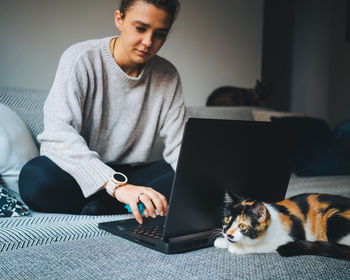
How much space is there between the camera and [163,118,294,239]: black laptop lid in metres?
0.75

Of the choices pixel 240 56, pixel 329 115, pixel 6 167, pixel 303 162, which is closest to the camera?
pixel 6 167

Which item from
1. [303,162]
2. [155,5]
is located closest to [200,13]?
[303,162]

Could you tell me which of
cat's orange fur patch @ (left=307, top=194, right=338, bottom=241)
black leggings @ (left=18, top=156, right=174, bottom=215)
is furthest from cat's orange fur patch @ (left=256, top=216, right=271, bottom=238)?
black leggings @ (left=18, top=156, right=174, bottom=215)

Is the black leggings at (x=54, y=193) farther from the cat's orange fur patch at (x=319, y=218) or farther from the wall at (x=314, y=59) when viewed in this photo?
the wall at (x=314, y=59)

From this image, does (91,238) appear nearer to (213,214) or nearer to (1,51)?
(213,214)

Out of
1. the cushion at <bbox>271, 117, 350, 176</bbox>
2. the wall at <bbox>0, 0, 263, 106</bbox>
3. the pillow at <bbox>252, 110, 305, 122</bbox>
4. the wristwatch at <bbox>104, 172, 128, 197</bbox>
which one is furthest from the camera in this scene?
the pillow at <bbox>252, 110, 305, 122</bbox>

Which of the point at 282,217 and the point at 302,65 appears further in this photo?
the point at 302,65

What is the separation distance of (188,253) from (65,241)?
0.32 metres

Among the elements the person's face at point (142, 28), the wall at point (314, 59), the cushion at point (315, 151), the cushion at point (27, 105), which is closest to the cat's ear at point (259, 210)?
the person's face at point (142, 28)

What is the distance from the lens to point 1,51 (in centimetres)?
193

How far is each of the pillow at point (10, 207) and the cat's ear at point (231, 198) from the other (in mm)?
641

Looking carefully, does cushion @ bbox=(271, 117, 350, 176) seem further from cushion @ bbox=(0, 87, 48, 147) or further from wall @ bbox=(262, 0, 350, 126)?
wall @ bbox=(262, 0, 350, 126)

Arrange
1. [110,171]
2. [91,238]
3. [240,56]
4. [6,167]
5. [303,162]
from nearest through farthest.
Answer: [91,238], [110,171], [6,167], [303,162], [240,56]

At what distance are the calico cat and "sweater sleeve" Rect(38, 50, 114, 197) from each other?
37 centimetres
